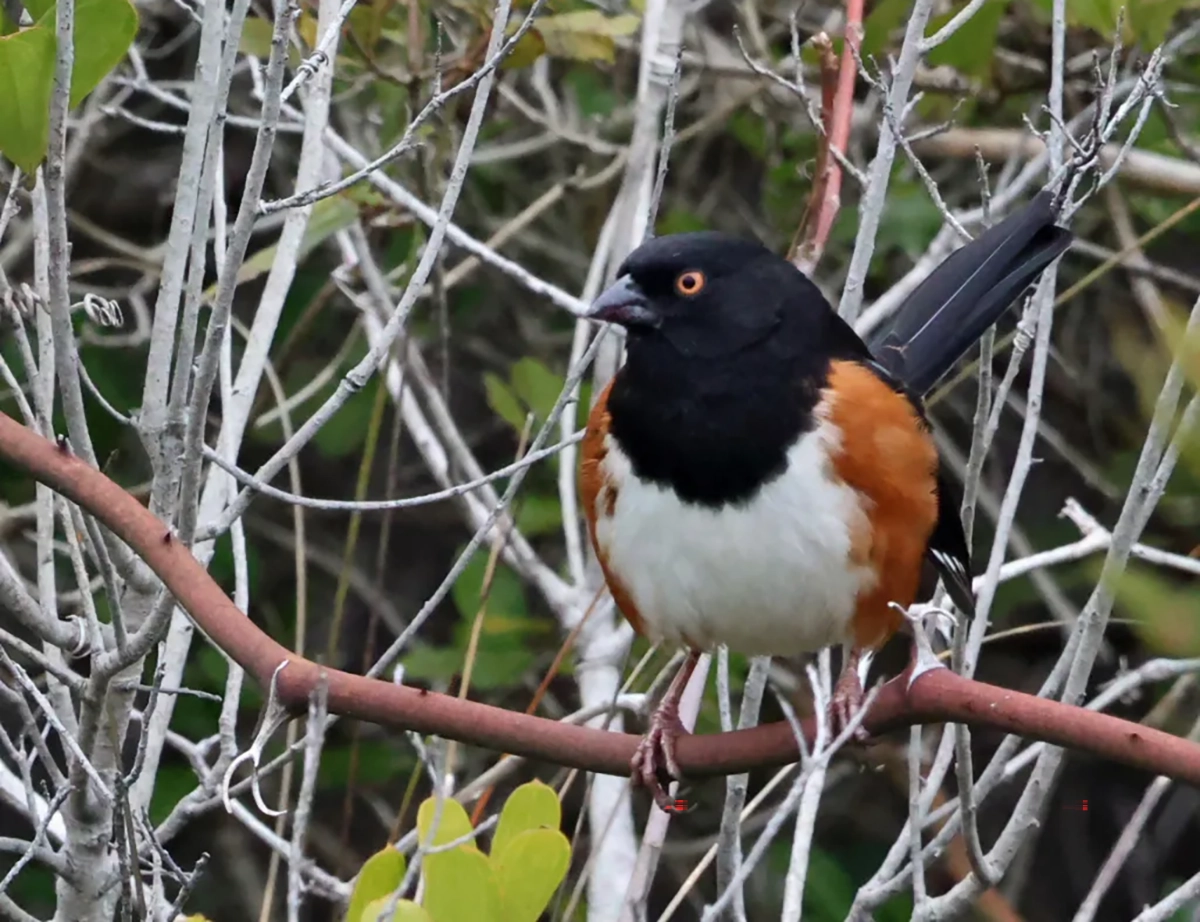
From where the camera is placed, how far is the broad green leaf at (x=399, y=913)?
3.61 feet

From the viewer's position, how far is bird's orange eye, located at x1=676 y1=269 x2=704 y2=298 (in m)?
1.70

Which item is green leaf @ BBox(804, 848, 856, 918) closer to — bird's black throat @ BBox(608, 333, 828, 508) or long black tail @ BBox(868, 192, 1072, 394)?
long black tail @ BBox(868, 192, 1072, 394)

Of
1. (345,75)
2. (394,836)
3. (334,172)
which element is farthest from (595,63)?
(394,836)

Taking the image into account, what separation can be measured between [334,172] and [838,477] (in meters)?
0.97

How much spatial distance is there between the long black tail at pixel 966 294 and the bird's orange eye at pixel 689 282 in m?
0.31

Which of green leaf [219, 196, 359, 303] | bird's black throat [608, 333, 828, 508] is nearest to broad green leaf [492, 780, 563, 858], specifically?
bird's black throat [608, 333, 828, 508]

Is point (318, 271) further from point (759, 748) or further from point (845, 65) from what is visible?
point (759, 748)

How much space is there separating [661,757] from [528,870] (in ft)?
1.69

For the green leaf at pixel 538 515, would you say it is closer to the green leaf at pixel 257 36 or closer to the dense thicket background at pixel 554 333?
the dense thicket background at pixel 554 333

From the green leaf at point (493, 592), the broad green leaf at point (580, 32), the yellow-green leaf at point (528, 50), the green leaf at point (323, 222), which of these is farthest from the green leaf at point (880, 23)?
the green leaf at point (493, 592)

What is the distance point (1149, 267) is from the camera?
269cm

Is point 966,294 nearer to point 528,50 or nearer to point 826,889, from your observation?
point 528,50

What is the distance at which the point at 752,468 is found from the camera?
1637mm

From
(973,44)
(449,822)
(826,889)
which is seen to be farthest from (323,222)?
(826,889)
